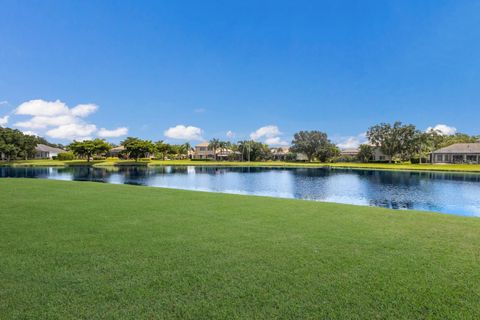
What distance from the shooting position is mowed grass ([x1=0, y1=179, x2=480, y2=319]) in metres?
3.18

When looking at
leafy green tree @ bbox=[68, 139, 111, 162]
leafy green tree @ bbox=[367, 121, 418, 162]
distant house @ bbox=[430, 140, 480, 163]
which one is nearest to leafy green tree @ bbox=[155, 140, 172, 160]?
leafy green tree @ bbox=[68, 139, 111, 162]

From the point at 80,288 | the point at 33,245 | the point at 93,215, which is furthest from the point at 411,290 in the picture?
the point at 93,215

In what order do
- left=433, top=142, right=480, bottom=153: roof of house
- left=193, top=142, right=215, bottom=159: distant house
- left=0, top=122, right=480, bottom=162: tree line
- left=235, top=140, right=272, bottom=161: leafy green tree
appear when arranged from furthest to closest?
1. left=193, top=142, right=215, bottom=159: distant house
2. left=235, top=140, right=272, bottom=161: leafy green tree
3. left=0, top=122, right=480, bottom=162: tree line
4. left=433, top=142, right=480, bottom=153: roof of house

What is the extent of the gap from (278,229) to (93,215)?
15.8 feet

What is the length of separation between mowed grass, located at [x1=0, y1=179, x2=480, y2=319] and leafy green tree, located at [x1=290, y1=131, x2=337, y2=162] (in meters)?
70.7

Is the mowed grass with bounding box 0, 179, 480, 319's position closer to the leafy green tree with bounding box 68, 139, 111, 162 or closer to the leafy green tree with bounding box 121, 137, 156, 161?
the leafy green tree with bounding box 121, 137, 156, 161

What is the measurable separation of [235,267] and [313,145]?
78207mm

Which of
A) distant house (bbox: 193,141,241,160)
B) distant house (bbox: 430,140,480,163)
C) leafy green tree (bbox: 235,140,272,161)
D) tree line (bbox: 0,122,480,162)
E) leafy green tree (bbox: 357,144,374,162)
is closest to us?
distant house (bbox: 430,140,480,163)

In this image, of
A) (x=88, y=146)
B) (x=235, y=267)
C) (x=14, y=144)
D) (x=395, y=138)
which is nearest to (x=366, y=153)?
(x=395, y=138)

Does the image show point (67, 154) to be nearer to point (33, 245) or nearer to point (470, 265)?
point (33, 245)

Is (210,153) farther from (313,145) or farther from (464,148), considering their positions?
(464,148)

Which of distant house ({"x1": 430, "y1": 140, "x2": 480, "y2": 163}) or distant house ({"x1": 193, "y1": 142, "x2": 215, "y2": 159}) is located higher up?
distant house ({"x1": 193, "y1": 142, "x2": 215, "y2": 159})

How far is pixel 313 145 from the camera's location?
261 ft

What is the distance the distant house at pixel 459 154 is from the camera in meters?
57.1
